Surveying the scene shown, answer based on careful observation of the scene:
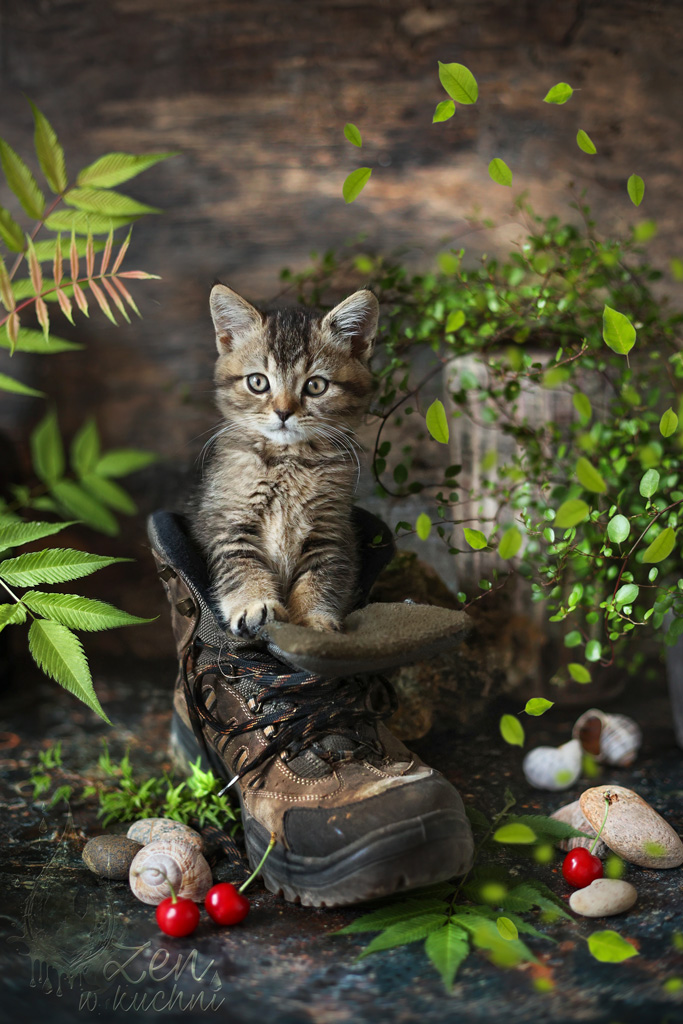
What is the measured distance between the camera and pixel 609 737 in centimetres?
156

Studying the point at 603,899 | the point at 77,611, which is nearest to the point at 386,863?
the point at 603,899

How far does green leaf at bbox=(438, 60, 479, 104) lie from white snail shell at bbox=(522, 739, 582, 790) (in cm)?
110

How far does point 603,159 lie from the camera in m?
2.19

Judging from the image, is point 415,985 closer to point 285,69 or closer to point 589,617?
point 589,617

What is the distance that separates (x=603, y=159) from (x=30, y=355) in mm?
1685

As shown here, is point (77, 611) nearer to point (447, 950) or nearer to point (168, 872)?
point (168, 872)

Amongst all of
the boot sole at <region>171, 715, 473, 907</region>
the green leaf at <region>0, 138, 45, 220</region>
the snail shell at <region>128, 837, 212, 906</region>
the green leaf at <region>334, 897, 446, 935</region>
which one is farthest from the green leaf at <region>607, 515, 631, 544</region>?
the green leaf at <region>0, 138, 45, 220</region>

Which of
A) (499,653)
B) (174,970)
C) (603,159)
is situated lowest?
(499,653)

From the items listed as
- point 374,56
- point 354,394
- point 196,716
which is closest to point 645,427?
point 354,394

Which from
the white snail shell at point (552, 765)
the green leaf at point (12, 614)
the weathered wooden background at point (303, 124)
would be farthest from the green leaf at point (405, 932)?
the weathered wooden background at point (303, 124)

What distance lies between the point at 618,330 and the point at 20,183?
776 mm

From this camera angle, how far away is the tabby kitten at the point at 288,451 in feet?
4.48

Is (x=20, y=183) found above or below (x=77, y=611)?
above

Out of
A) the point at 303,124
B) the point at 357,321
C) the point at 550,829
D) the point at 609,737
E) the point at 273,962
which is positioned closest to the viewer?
the point at 273,962
